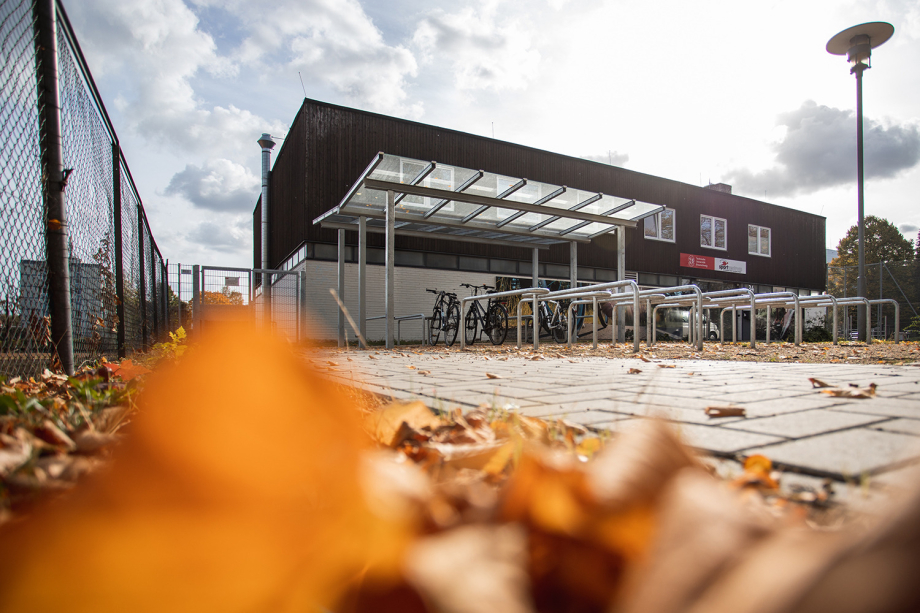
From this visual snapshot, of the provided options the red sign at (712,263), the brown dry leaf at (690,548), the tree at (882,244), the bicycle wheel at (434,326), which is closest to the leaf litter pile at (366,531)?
the brown dry leaf at (690,548)

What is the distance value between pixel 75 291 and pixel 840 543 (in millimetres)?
4868

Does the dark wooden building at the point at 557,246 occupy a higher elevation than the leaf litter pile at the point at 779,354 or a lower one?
higher

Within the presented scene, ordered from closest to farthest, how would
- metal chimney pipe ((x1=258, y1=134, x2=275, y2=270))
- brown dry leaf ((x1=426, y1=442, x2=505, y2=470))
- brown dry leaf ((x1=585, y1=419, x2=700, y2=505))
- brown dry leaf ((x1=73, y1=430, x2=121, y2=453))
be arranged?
brown dry leaf ((x1=585, y1=419, x2=700, y2=505)) → brown dry leaf ((x1=426, y1=442, x2=505, y2=470)) → brown dry leaf ((x1=73, y1=430, x2=121, y2=453)) → metal chimney pipe ((x1=258, y1=134, x2=275, y2=270))

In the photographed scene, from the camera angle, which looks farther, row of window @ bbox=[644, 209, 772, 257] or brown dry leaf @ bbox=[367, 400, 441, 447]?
row of window @ bbox=[644, 209, 772, 257]

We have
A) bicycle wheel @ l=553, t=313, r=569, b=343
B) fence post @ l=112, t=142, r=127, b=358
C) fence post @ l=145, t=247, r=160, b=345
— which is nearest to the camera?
fence post @ l=112, t=142, r=127, b=358

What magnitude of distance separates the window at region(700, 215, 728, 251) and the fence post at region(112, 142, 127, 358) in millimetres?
25435

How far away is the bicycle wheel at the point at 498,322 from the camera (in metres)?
12.4

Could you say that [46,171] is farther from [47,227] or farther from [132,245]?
[132,245]

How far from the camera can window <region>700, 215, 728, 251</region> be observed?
2566 centimetres

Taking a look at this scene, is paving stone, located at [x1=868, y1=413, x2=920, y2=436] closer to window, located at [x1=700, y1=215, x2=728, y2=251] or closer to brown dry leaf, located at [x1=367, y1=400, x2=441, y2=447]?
brown dry leaf, located at [x1=367, y1=400, x2=441, y2=447]

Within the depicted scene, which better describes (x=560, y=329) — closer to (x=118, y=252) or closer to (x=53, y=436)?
(x=118, y=252)

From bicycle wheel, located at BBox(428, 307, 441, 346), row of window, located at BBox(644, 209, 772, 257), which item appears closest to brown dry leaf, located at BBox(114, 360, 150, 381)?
bicycle wheel, located at BBox(428, 307, 441, 346)

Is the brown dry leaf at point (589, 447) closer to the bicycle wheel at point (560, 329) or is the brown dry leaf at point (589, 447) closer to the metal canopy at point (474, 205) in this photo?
the metal canopy at point (474, 205)

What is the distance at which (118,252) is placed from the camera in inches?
198
